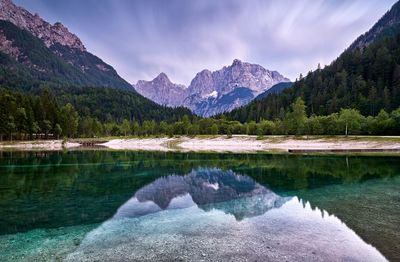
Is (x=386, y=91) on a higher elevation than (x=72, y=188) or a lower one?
higher

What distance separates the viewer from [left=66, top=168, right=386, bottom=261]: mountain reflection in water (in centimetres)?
1217

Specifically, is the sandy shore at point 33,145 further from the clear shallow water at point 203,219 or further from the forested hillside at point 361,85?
the forested hillside at point 361,85

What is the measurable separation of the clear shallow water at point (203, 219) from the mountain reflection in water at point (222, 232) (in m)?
0.05

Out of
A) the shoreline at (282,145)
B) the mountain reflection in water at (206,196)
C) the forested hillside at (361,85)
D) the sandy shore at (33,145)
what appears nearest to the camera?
the mountain reflection in water at (206,196)

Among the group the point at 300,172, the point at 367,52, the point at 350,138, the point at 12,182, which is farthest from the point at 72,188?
the point at 367,52

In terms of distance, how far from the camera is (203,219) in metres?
18.3

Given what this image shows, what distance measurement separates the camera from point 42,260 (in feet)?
38.6

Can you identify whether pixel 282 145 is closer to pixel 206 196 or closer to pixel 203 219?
pixel 206 196

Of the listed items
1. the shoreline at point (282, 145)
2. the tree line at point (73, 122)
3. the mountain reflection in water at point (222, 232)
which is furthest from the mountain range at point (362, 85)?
the mountain reflection in water at point (222, 232)

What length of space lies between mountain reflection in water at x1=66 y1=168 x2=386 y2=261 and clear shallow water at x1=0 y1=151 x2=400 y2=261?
0.05 metres

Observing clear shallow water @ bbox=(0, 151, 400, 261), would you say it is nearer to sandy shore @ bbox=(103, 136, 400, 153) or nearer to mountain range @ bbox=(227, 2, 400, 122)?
sandy shore @ bbox=(103, 136, 400, 153)

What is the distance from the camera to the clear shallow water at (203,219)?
496 inches

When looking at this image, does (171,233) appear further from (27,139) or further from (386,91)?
(386,91)

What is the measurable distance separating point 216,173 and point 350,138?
62405mm
